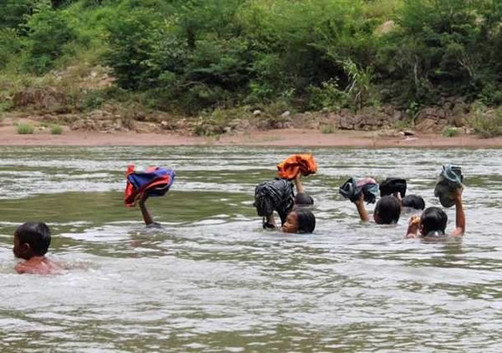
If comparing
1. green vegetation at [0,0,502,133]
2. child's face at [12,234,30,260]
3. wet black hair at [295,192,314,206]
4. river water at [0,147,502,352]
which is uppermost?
green vegetation at [0,0,502,133]

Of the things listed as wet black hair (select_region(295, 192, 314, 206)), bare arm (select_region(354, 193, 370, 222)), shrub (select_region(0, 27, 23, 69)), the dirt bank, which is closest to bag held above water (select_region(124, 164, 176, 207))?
bare arm (select_region(354, 193, 370, 222))

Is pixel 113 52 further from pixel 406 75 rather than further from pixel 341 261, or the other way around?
pixel 341 261

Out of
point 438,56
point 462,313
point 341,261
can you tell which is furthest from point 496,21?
point 462,313

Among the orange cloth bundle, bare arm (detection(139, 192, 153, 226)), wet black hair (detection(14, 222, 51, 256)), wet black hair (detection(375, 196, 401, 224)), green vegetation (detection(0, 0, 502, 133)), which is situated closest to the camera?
wet black hair (detection(14, 222, 51, 256))

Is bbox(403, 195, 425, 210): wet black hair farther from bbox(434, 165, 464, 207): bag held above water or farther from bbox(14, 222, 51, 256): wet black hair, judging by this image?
bbox(14, 222, 51, 256): wet black hair

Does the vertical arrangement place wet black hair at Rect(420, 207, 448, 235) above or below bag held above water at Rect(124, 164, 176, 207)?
below

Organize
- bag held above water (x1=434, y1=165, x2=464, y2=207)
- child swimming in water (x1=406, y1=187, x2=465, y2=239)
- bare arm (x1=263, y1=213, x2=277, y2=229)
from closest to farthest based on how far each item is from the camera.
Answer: bag held above water (x1=434, y1=165, x2=464, y2=207) < child swimming in water (x1=406, y1=187, x2=465, y2=239) < bare arm (x1=263, y1=213, x2=277, y2=229)

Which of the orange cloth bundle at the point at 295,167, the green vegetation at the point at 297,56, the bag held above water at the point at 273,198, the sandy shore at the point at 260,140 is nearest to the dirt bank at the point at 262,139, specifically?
the sandy shore at the point at 260,140

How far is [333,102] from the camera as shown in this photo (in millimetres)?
35781

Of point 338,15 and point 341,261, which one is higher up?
point 338,15

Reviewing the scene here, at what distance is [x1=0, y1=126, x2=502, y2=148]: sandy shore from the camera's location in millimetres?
30250

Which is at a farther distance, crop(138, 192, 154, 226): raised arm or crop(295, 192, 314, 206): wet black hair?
crop(295, 192, 314, 206): wet black hair

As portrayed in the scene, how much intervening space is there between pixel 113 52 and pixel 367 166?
20799 mm

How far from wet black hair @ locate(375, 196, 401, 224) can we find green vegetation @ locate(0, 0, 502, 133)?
62.0ft
